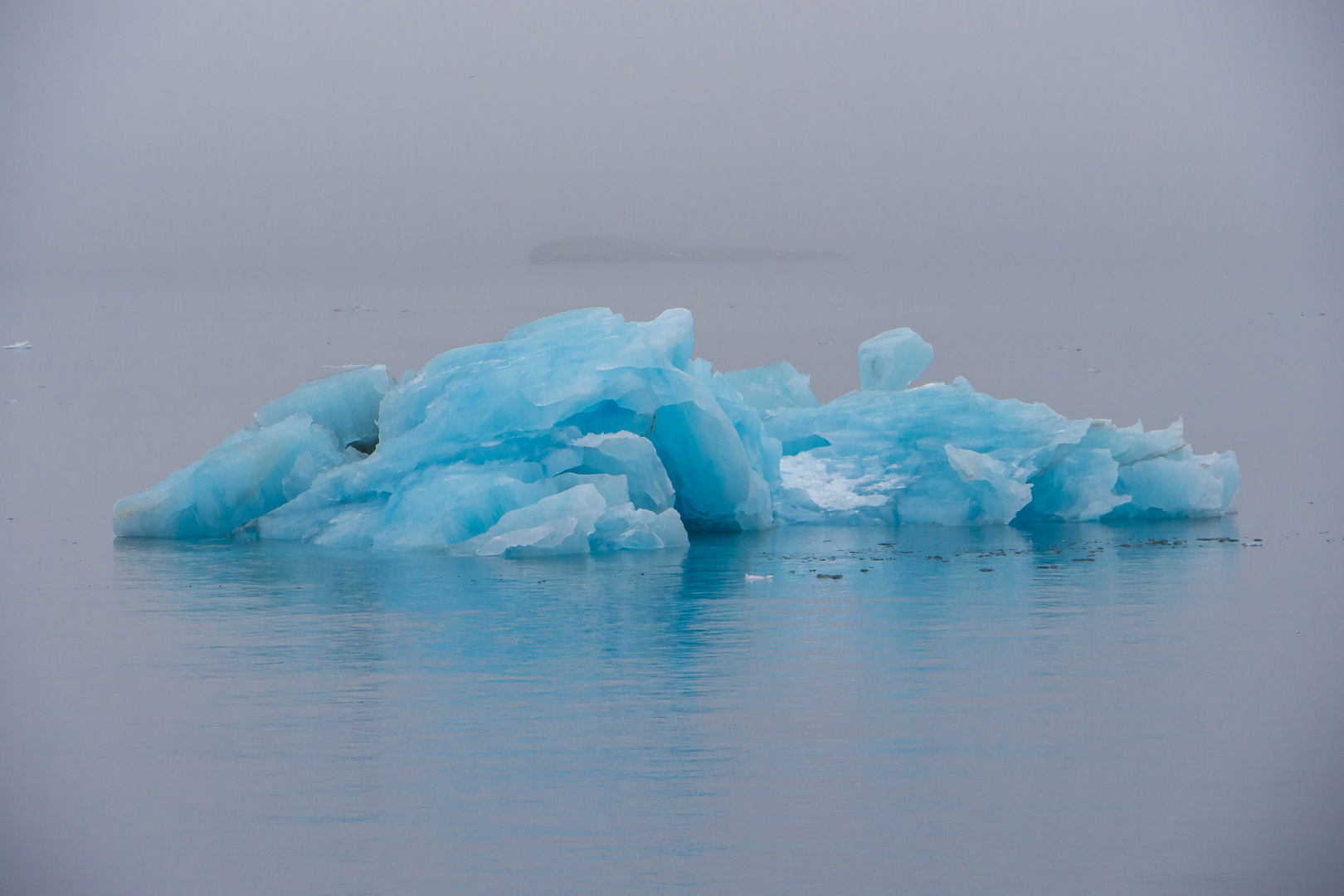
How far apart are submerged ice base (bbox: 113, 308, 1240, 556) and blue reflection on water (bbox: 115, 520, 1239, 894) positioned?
0.62 metres

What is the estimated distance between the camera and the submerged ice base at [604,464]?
52.0 feet

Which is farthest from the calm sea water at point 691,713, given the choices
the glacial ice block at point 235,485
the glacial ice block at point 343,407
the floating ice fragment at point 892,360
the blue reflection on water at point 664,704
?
the floating ice fragment at point 892,360

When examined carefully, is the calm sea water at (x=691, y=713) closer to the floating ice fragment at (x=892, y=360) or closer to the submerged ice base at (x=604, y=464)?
the submerged ice base at (x=604, y=464)

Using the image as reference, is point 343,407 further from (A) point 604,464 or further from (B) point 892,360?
(B) point 892,360

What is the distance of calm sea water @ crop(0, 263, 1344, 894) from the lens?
8125mm

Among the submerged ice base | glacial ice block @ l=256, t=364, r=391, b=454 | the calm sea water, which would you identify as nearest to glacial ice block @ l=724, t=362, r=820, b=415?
the submerged ice base

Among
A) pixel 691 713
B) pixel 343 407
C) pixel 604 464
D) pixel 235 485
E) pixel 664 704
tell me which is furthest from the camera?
pixel 343 407

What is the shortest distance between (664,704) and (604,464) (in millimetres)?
5952

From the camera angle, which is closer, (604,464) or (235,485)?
(604,464)

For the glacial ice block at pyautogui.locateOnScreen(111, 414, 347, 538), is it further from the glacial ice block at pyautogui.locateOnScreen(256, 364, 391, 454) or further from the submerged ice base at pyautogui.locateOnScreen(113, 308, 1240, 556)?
the glacial ice block at pyautogui.locateOnScreen(256, 364, 391, 454)

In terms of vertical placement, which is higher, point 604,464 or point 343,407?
point 343,407

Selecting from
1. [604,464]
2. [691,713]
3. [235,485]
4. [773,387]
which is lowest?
[691,713]

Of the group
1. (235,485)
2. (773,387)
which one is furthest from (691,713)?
(773,387)

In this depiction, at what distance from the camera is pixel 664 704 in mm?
10422
